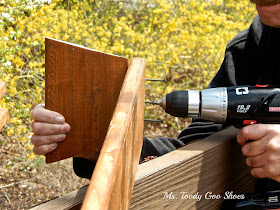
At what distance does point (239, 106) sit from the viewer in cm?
123

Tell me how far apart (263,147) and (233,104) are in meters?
0.17

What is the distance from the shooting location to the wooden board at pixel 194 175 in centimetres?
97

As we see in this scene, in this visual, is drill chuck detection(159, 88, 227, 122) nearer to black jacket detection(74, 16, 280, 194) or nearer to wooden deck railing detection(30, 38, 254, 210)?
wooden deck railing detection(30, 38, 254, 210)

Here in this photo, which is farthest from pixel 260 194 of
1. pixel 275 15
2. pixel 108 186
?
pixel 108 186

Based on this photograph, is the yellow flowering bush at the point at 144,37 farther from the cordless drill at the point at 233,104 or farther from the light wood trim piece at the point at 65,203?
the light wood trim piece at the point at 65,203

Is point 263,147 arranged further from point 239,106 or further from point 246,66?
point 246,66

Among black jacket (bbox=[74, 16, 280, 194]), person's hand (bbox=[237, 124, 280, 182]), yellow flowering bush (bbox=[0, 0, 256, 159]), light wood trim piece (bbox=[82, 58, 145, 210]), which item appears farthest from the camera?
yellow flowering bush (bbox=[0, 0, 256, 159])

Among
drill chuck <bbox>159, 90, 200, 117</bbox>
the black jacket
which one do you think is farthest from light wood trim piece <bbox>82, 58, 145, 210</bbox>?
the black jacket

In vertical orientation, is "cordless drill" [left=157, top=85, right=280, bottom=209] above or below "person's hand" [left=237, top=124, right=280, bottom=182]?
above

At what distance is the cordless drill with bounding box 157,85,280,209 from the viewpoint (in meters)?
1.21

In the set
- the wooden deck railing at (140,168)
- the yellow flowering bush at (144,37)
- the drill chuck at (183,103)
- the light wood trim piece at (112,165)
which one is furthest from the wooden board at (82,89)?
the yellow flowering bush at (144,37)

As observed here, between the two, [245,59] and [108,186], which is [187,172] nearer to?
[108,186]

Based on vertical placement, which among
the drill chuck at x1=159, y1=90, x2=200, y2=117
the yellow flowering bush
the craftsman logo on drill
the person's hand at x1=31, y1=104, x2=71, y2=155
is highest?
the yellow flowering bush

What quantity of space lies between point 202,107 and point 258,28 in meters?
0.56
